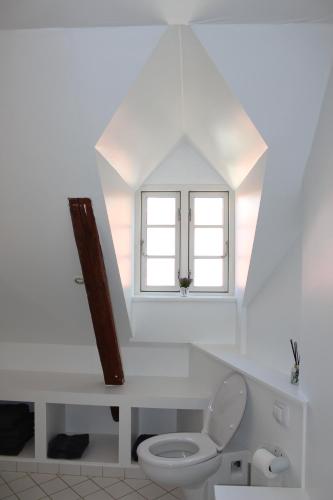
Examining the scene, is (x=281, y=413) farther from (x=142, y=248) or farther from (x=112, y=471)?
(x=142, y=248)

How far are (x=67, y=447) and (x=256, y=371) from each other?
165 centimetres

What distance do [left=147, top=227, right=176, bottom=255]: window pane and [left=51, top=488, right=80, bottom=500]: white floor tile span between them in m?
1.93

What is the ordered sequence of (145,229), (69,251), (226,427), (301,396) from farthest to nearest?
1. (145,229)
2. (69,251)
3. (226,427)
4. (301,396)

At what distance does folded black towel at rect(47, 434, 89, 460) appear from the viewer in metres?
2.81

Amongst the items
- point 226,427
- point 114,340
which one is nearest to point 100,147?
point 114,340

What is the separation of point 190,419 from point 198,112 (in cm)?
236

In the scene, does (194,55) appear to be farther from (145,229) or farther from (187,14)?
(145,229)

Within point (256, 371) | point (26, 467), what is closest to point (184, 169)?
point (256, 371)

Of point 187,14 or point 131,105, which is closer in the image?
point 187,14

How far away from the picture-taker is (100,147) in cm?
210

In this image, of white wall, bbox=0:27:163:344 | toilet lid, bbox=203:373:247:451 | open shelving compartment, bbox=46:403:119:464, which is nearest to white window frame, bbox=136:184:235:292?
white wall, bbox=0:27:163:344

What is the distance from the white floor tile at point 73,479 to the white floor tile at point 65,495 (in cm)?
10

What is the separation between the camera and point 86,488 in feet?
8.61

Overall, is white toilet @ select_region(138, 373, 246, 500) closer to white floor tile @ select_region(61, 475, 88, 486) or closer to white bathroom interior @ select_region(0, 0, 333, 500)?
white bathroom interior @ select_region(0, 0, 333, 500)
